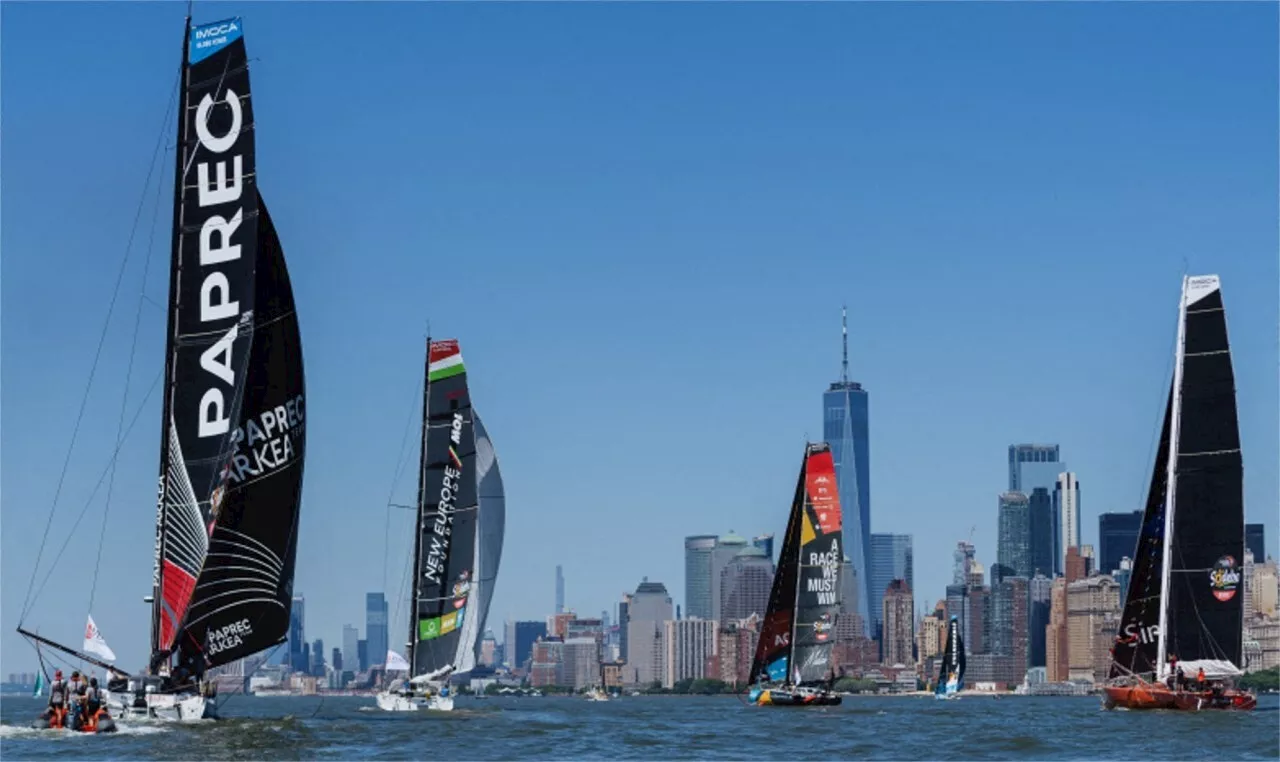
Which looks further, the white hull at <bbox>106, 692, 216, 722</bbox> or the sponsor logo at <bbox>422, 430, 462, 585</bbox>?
the sponsor logo at <bbox>422, 430, 462, 585</bbox>

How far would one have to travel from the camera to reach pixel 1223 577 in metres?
67.8

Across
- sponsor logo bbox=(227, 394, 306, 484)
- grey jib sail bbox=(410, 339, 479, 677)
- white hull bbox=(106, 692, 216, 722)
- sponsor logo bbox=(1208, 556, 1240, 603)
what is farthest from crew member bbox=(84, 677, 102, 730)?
sponsor logo bbox=(1208, 556, 1240, 603)

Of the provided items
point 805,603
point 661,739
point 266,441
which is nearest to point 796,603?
point 805,603

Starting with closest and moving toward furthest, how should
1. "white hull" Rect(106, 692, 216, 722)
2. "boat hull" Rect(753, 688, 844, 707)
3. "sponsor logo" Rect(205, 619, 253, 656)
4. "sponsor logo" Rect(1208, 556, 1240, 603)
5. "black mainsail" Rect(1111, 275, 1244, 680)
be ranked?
"white hull" Rect(106, 692, 216, 722)
"sponsor logo" Rect(205, 619, 253, 656)
"black mainsail" Rect(1111, 275, 1244, 680)
"sponsor logo" Rect(1208, 556, 1240, 603)
"boat hull" Rect(753, 688, 844, 707)

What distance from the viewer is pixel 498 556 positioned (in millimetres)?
70875

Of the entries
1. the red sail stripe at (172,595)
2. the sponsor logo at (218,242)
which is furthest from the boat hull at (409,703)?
the sponsor logo at (218,242)

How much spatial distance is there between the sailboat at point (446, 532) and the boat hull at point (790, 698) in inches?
634

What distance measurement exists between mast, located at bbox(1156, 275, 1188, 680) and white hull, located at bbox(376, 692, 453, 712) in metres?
21.6

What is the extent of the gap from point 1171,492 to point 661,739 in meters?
21.4

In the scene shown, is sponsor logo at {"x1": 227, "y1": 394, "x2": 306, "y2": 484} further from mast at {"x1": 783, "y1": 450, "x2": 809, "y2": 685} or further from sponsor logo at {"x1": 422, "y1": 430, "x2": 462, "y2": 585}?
mast at {"x1": 783, "y1": 450, "x2": 809, "y2": 685}

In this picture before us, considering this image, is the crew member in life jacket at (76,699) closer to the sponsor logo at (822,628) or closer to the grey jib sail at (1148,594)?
the grey jib sail at (1148,594)

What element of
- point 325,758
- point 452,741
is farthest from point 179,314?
point 452,741

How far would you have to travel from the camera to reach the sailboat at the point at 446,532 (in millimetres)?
67938

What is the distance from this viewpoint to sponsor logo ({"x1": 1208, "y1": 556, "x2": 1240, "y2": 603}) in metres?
67.7
